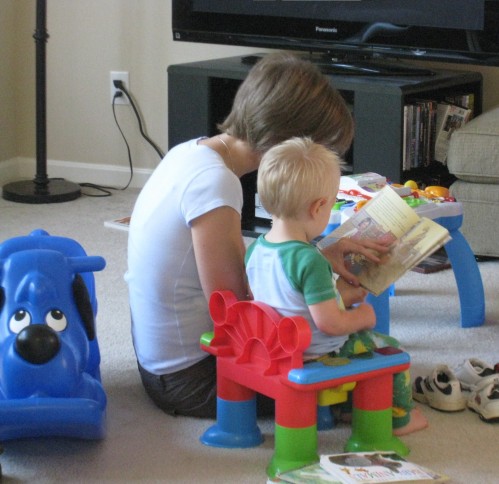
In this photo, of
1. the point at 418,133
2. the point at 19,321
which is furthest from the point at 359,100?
the point at 19,321

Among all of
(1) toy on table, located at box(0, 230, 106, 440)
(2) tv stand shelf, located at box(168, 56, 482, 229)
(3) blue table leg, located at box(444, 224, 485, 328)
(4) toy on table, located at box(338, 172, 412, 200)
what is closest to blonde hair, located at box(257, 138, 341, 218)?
(1) toy on table, located at box(0, 230, 106, 440)

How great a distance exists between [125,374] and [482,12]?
1.56m

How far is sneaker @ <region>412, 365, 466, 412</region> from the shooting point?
1.83 m

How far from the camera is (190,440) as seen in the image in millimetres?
1723

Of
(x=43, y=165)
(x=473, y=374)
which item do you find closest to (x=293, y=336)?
(x=473, y=374)

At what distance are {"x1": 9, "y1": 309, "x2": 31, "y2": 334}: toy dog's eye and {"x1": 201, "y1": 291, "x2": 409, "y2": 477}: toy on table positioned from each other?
0.30m

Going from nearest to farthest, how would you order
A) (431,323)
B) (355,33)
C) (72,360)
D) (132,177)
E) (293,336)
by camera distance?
(293,336), (72,360), (431,323), (355,33), (132,177)

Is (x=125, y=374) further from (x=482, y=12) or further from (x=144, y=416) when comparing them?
(x=482, y=12)

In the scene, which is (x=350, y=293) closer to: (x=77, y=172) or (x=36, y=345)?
(x=36, y=345)

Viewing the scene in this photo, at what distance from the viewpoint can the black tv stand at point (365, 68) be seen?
298 centimetres

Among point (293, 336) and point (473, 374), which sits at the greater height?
point (293, 336)

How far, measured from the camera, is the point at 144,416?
1.83 metres

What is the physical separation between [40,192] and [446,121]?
1.44 meters

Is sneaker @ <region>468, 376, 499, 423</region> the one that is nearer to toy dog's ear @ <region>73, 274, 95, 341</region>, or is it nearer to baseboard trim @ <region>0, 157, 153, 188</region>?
toy dog's ear @ <region>73, 274, 95, 341</region>
